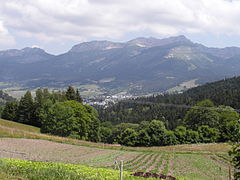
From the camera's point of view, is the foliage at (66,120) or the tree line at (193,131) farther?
the tree line at (193,131)

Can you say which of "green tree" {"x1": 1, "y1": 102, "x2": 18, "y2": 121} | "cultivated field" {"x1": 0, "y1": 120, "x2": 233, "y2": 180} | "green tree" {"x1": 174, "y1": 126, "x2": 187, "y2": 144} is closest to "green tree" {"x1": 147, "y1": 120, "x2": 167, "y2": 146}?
"green tree" {"x1": 174, "y1": 126, "x2": 187, "y2": 144}

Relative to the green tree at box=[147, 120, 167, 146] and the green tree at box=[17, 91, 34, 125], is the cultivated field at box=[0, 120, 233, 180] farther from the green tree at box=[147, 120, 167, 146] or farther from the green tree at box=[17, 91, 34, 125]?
the green tree at box=[147, 120, 167, 146]

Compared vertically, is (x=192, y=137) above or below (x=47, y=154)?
below

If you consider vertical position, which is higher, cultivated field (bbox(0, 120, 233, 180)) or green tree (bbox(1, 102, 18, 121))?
green tree (bbox(1, 102, 18, 121))

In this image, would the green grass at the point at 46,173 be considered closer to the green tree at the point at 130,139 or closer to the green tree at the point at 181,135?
the green tree at the point at 181,135

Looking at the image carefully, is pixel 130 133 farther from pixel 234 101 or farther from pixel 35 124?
pixel 234 101

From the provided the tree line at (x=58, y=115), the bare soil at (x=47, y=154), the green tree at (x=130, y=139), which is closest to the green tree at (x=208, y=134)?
the green tree at (x=130, y=139)

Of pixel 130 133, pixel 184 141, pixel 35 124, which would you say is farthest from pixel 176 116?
pixel 35 124

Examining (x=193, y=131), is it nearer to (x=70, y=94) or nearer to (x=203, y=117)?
(x=203, y=117)

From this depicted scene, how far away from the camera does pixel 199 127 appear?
342 ft

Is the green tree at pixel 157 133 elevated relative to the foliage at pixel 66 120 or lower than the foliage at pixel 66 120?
lower

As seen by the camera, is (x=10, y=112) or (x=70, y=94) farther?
(x=70, y=94)

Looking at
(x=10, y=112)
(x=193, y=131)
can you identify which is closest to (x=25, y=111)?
(x=10, y=112)

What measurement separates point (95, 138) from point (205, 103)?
144ft
